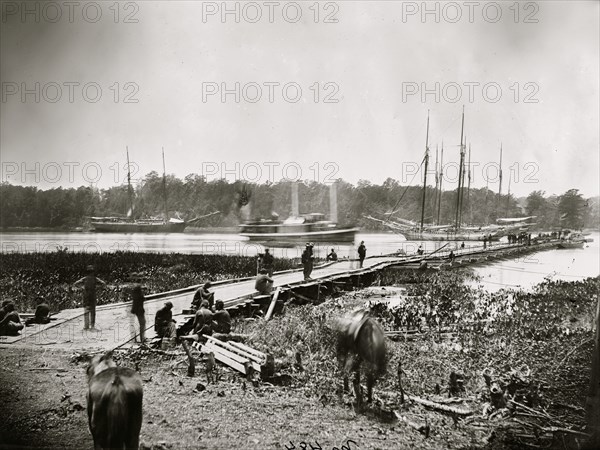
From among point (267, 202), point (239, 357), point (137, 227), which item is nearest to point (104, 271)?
point (267, 202)

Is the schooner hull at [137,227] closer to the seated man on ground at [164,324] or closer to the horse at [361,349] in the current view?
the seated man on ground at [164,324]

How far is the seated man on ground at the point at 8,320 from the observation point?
8.84m

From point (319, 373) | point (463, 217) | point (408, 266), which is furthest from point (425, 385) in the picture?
point (463, 217)

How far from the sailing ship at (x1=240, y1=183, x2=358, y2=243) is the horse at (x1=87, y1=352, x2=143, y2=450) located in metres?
29.5

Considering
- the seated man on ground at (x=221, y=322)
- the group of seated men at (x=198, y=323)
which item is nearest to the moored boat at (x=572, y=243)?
the seated man on ground at (x=221, y=322)

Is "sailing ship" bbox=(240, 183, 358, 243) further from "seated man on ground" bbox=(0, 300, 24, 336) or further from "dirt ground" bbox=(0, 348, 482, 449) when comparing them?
"dirt ground" bbox=(0, 348, 482, 449)

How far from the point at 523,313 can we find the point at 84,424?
10.9 m

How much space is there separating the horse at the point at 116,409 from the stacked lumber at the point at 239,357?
2.97 meters

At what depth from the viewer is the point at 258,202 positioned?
29.1 meters

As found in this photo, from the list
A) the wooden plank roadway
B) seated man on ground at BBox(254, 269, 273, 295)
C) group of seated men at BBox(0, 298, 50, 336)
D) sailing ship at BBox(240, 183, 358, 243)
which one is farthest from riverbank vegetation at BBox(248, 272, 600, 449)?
sailing ship at BBox(240, 183, 358, 243)

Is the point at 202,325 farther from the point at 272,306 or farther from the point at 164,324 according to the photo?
the point at 272,306

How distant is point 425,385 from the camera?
24.3 feet

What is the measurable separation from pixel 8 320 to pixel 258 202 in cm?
2079

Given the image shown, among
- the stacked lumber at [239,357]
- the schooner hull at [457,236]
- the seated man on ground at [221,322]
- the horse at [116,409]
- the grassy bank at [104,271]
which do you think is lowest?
the grassy bank at [104,271]
